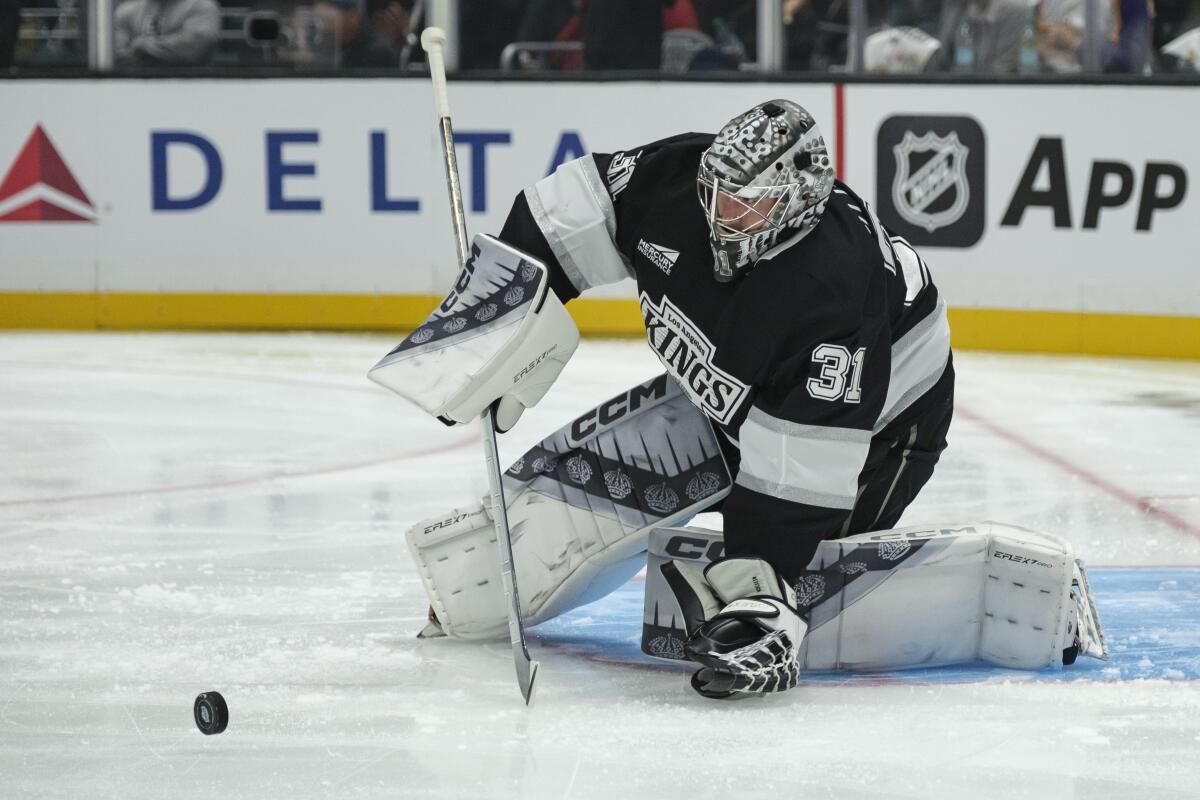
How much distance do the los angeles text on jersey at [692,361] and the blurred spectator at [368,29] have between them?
451 cm

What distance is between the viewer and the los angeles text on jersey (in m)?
2.46

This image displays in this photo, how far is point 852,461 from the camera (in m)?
2.36

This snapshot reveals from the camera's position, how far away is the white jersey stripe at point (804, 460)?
233 centimetres

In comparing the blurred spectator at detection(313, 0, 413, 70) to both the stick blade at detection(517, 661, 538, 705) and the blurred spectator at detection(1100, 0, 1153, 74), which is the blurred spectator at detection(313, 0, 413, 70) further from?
the stick blade at detection(517, 661, 538, 705)

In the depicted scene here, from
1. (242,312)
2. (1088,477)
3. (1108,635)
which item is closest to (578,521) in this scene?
(1108,635)

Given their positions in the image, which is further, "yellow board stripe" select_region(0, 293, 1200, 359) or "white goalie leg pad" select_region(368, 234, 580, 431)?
"yellow board stripe" select_region(0, 293, 1200, 359)

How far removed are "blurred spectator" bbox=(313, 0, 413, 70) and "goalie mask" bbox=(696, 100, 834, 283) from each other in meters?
4.65

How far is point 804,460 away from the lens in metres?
2.33

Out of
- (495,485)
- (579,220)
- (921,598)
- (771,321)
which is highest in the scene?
(579,220)

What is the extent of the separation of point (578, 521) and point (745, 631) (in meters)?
0.41

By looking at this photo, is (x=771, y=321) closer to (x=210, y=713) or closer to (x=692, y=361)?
(x=692, y=361)

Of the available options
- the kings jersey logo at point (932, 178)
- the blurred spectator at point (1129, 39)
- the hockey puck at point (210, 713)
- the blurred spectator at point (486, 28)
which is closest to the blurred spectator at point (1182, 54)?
the blurred spectator at point (1129, 39)

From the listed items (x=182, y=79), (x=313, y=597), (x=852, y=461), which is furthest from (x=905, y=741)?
(x=182, y=79)

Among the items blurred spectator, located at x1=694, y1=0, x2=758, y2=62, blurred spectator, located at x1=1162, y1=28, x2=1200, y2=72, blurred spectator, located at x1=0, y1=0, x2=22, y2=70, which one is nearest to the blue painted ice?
blurred spectator, located at x1=1162, y1=28, x2=1200, y2=72
